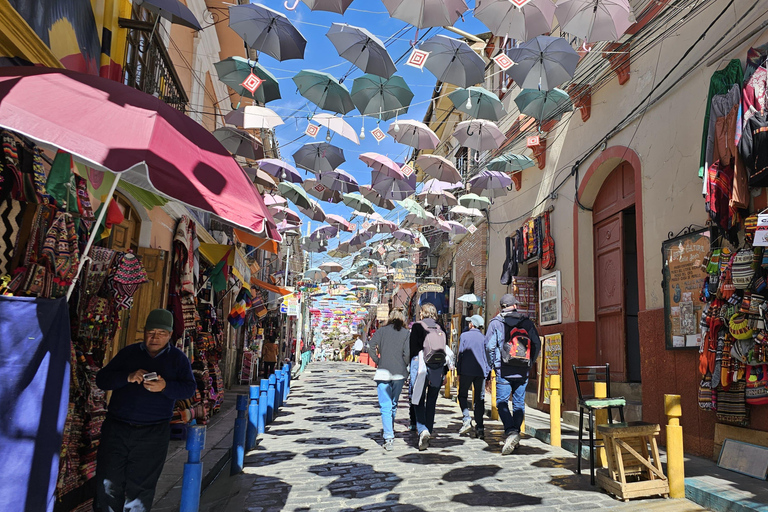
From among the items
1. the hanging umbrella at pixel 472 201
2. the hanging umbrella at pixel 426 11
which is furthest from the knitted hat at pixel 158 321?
the hanging umbrella at pixel 472 201

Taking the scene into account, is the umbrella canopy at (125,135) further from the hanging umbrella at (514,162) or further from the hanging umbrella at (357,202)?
the hanging umbrella at (357,202)

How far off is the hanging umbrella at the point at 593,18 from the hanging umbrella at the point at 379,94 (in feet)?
11.1

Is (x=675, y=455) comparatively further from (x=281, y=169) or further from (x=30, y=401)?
(x=281, y=169)

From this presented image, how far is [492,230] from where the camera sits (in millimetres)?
17078

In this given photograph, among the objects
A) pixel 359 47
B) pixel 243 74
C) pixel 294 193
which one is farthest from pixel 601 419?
pixel 294 193

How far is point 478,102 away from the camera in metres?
10.2

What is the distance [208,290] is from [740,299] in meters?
9.53

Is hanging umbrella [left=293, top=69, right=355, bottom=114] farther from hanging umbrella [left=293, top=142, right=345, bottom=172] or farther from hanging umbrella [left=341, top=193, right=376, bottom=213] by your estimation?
hanging umbrella [left=341, top=193, right=376, bottom=213]

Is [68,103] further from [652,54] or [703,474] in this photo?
[652,54]

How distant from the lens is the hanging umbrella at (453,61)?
8227 millimetres

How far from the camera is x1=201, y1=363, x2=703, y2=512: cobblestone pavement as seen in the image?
4.96 meters

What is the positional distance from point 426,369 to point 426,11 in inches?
193

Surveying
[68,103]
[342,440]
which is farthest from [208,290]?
[68,103]

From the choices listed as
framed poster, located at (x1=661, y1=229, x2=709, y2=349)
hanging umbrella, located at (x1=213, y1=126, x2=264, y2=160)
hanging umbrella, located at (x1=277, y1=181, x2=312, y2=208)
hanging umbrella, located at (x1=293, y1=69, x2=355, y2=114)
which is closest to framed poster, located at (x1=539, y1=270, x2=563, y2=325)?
framed poster, located at (x1=661, y1=229, x2=709, y2=349)
